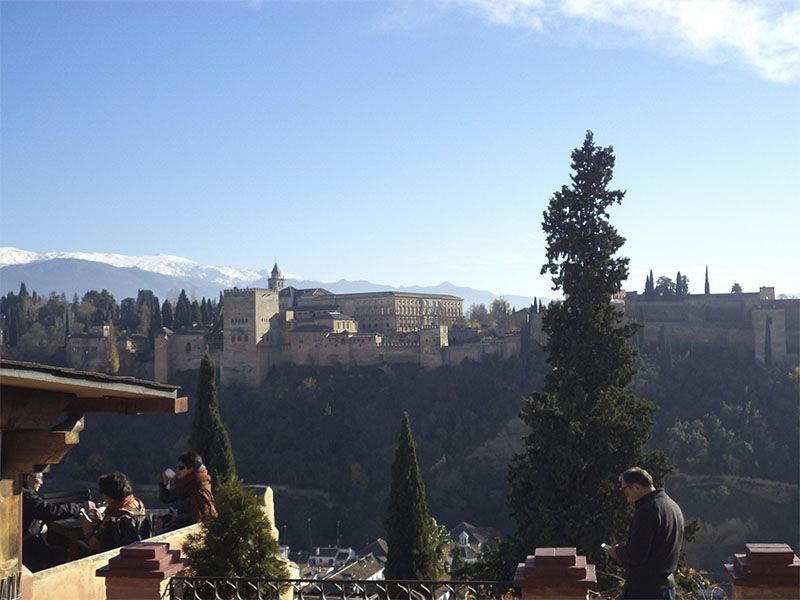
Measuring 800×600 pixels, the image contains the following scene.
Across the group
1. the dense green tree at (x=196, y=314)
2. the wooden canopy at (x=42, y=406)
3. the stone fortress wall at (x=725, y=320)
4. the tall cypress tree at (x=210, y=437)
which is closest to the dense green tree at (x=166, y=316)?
the dense green tree at (x=196, y=314)

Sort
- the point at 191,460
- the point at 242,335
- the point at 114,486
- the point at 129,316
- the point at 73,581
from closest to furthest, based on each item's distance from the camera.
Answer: the point at 73,581 < the point at 114,486 < the point at 191,460 < the point at 242,335 < the point at 129,316

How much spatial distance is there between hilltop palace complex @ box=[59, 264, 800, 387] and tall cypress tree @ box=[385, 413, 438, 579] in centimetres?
3710

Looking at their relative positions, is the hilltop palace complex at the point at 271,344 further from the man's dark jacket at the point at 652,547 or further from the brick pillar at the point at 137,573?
the man's dark jacket at the point at 652,547

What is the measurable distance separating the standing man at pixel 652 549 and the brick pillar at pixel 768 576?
20.2 inches

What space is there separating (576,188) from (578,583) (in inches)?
465

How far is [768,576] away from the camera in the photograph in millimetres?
5742

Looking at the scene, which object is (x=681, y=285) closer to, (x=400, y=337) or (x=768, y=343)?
(x=768, y=343)

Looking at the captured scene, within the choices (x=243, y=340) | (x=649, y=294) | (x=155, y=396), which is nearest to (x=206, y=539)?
(x=155, y=396)

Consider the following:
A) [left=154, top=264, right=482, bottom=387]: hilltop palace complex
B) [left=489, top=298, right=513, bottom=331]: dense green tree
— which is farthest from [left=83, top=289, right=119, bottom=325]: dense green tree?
[left=489, top=298, right=513, bottom=331]: dense green tree

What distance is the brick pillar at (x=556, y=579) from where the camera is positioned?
5.57m

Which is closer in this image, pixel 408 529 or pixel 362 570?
pixel 408 529

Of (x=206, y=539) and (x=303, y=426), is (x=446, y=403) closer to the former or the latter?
(x=303, y=426)

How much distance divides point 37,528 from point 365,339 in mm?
56991

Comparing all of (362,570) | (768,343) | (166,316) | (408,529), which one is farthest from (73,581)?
(166,316)
